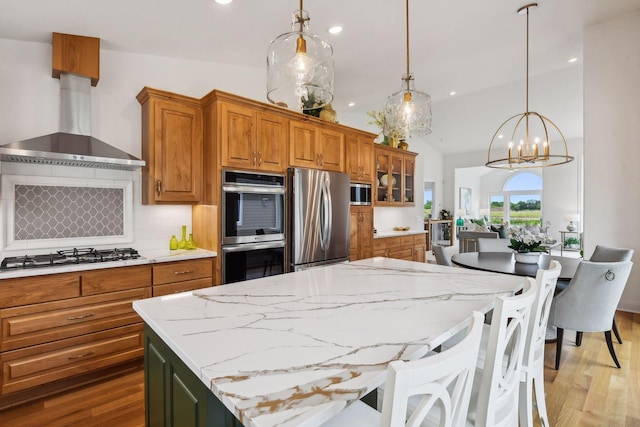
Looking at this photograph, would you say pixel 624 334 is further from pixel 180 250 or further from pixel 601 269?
pixel 180 250

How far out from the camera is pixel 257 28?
292 cm

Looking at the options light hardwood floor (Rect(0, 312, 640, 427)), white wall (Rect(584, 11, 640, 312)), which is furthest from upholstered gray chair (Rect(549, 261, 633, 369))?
white wall (Rect(584, 11, 640, 312))

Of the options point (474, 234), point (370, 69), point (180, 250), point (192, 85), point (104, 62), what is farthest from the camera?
point (474, 234)

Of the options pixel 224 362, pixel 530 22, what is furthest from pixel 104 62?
pixel 530 22

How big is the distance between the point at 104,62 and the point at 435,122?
7711 millimetres

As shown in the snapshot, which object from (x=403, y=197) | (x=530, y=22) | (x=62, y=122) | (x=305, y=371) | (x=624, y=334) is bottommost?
(x=624, y=334)

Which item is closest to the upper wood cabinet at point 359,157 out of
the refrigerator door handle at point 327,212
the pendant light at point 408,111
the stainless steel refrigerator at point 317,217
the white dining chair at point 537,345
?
the stainless steel refrigerator at point 317,217

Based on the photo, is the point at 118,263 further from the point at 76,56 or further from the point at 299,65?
the point at 299,65

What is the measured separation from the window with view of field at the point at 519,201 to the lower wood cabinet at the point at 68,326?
42.9ft

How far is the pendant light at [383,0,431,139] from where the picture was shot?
247cm

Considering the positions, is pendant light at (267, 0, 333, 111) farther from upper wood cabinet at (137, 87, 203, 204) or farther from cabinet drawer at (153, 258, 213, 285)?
cabinet drawer at (153, 258, 213, 285)

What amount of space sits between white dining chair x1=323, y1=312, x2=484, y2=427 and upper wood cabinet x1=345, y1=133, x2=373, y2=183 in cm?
361

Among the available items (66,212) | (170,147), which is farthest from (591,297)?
(66,212)

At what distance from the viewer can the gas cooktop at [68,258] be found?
2229mm
